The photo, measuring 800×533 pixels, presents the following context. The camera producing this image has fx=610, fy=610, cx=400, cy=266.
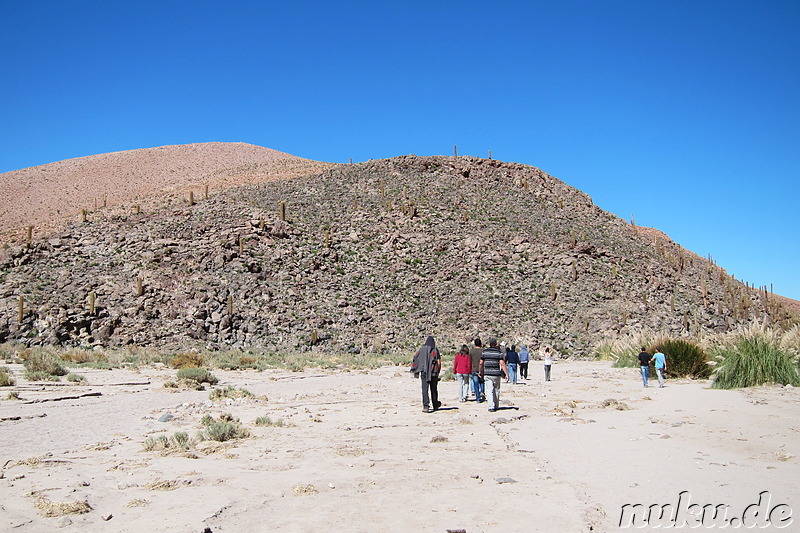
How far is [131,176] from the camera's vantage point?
285ft

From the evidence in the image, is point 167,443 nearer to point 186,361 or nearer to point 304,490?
point 304,490

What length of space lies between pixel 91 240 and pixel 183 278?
9989mm

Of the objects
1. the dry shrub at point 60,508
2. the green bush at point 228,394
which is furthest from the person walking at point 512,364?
the dry shrub at point 60,508

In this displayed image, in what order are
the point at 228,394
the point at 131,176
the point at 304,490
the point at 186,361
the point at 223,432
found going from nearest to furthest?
the point at 304,490
the point at 223,432
the point at 228,394
the point at 186,361
the point at 131,176

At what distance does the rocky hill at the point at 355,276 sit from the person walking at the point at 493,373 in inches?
972

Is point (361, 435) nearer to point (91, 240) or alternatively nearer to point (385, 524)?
point (385, 524)

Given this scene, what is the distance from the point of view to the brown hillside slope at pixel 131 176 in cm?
6674

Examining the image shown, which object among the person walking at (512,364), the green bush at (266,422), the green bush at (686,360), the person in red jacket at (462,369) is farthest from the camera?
the person walking at (512,364)

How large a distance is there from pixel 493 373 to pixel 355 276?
109 feet

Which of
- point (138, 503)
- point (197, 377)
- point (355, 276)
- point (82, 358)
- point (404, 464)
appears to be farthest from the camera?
point (355, 276)

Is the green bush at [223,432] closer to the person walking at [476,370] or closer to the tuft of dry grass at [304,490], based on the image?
the tuft of dry grass at [304,490]

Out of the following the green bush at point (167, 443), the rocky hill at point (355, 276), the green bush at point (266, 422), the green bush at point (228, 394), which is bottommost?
the green bush at point (228, 394)

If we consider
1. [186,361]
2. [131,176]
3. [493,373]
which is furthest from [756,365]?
[131,176]

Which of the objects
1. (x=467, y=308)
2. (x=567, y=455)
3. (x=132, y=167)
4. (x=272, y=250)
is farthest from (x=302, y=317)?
(x=132, y=167)
